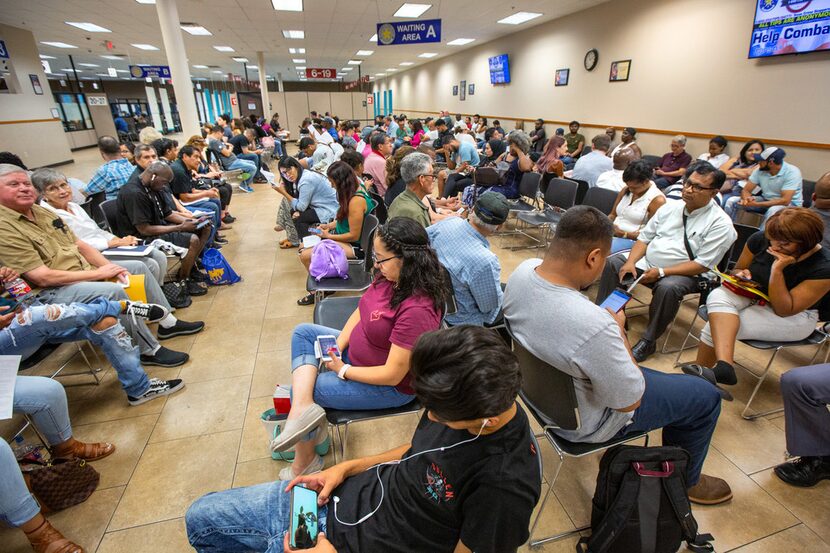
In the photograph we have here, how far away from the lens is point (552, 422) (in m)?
1.58

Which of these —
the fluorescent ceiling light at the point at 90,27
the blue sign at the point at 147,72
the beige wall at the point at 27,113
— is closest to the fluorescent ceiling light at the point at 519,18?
the fluorescent ceiling light at the point at 90,27

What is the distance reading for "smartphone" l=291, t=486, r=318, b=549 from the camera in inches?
39.5

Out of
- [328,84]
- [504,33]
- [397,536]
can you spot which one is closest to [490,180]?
[397,536]

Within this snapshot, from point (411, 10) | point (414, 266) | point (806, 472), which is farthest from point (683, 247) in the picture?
point (411, 10)

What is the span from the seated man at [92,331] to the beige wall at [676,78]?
718 centimetres

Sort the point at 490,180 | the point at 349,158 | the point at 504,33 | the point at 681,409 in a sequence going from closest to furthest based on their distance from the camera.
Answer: the point at 681,409
the point at 349,158
the point at 490,180
the point at 504,33

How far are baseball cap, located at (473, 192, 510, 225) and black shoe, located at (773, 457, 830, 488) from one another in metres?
1.87

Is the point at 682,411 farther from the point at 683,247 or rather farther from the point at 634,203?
the point at 634,203

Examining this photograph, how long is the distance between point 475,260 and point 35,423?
2.22 m

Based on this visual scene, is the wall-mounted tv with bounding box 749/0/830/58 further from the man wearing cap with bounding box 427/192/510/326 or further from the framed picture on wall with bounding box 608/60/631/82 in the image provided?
the man wearing cap with bounding box 427/192/510/326

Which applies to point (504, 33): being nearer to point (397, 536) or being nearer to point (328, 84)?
point (397, 536)

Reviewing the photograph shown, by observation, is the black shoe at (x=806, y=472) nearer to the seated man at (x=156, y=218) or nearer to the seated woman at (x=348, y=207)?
the seated woman at (x=348, y=207)

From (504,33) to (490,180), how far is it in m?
8.14

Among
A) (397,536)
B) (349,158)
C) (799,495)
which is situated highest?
(349,158)
